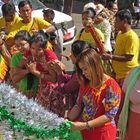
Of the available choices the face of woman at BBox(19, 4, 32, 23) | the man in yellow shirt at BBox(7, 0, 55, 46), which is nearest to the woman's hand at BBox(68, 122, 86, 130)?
the man in yellow shirt at BBox(7, 0, 55, 46)

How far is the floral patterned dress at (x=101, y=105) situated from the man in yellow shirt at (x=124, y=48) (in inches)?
87.8

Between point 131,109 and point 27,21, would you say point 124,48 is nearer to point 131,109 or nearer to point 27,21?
point 27,21

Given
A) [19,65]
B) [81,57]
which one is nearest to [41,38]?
[19,65]

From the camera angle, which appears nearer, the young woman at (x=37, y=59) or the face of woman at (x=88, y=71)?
the face of woman at (x=88, y=71)

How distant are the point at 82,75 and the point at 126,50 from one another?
235 cm

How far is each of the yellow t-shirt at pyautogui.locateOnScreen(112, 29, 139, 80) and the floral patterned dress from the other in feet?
7.34

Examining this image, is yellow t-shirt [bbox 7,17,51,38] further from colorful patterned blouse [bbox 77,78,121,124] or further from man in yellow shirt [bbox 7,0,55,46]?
colorful patterned blouse [bbox 77,78,121,124]

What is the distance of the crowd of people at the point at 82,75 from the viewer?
3.84m

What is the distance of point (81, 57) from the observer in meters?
3.83

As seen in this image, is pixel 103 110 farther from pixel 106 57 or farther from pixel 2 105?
pixel 106 57

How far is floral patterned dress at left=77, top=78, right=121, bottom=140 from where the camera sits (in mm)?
3836

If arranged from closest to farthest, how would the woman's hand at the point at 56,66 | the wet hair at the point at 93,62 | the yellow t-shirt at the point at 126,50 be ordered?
the wet hair at the point at 93,62 < the woman's hand at the point at 56,66 < the yellow t-shirt at the point at 126,50

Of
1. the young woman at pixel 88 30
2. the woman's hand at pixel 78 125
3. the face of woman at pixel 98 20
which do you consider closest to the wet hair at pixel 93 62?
the woman's hand at pixel 78 125

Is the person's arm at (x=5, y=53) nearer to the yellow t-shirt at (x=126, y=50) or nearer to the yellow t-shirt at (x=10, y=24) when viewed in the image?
the yellow t-shirt at (x=10, y=24)
